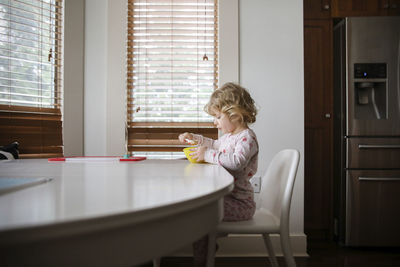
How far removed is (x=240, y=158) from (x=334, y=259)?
1483 millimetres

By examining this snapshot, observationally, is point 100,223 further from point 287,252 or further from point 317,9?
point 317,9

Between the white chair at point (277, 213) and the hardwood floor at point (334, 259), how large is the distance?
0.79 metres

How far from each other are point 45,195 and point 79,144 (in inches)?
72.7

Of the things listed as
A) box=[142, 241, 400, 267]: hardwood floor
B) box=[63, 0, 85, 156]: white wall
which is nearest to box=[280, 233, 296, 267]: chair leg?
box=[142, 241, 400, 267]: hardwood floor

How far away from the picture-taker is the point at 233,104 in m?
1.58

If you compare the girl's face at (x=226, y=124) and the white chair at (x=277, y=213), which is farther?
the girl's face at (x=226, y=124)

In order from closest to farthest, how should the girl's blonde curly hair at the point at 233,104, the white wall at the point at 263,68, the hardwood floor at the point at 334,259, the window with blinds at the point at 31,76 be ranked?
the girl's blonde curly hair at the point at 233,104
the window with blinds at the point at 31,76
the hardwood floor at the point at 334,259
the white wall at the point at 263,68

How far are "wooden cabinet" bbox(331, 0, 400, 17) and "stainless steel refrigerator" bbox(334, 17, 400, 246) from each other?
10.5 inches

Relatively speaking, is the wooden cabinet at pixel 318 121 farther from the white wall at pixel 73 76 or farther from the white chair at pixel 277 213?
the white wall at pixel 73 76

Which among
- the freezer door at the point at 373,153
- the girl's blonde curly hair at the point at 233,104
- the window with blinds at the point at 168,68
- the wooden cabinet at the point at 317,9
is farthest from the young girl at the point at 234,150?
Answer: the wooden cabinet at the point at 317,9

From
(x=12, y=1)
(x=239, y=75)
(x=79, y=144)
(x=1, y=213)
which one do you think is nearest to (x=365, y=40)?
(x=239, y=75)

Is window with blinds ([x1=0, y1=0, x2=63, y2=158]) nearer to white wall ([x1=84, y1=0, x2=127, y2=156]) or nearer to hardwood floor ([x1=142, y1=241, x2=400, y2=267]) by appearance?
white wall ([x1=84, y1=0, x2=127, y2=156])

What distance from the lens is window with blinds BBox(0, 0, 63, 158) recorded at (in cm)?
192

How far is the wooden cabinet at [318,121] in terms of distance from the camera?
2.74m
